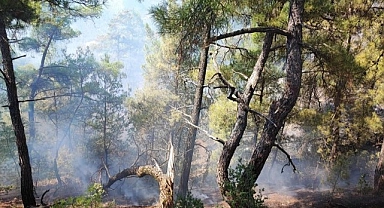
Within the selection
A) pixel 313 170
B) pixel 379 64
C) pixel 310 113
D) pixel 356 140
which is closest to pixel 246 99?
pixel 379 64

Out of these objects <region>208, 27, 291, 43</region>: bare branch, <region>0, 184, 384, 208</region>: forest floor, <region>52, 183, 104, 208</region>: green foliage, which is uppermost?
<region>208, 27, 291, 43</region>: bare branch

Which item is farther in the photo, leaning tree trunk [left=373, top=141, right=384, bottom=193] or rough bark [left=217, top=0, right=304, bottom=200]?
leaning tree trunk [left=373, top=141, right=384, bottom=193]

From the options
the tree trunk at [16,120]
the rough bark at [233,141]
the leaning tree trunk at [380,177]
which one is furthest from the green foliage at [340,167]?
the tree trunk at [16,120]

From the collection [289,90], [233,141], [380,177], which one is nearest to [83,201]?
[233,141]

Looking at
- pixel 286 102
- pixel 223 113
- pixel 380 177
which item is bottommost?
pixel 380 177

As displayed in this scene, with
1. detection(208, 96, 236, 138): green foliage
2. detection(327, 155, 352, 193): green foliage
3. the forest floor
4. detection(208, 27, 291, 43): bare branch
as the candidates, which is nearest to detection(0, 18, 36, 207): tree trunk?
the forest floor

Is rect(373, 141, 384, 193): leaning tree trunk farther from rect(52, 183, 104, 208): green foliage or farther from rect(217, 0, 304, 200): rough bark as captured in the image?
rect(52, 183, 104, 208): green foliage

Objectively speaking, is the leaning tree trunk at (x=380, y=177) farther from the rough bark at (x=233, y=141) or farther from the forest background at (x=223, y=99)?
the rough bark at (x=233, y=141)

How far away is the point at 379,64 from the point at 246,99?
17.6ft

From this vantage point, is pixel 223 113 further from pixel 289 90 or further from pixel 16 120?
pixel 16 120

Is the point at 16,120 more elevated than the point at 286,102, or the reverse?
the point at 286,102

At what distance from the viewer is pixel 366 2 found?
382 inches

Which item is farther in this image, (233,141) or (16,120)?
(16,120)

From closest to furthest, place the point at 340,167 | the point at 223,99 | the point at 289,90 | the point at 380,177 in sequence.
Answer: the point at 289,90, the point at 380,177, the point at 340,167, the point at 223,99
